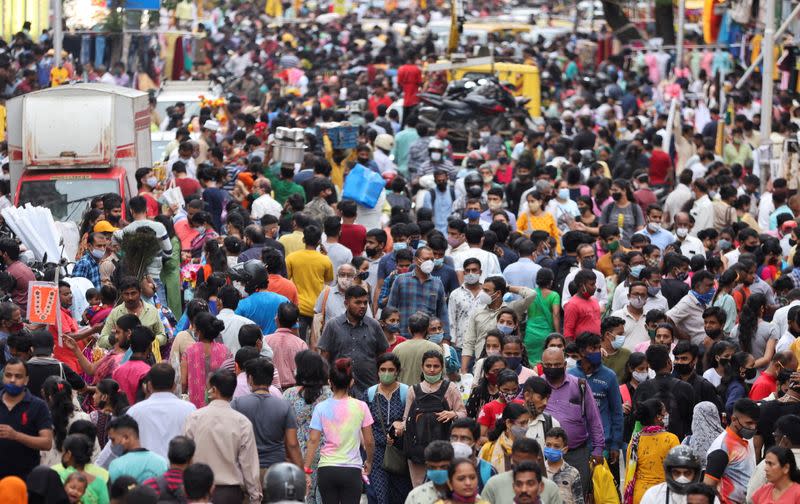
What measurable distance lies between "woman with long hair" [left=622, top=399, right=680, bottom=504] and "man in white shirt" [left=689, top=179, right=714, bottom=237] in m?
7.59

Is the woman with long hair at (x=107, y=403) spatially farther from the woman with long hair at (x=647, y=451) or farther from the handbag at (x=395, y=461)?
the woman with long hair at (x=647, y=451)

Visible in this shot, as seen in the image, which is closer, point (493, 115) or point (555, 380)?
point (555, 380)

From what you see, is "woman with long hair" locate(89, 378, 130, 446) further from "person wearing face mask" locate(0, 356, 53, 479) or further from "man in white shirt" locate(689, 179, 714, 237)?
"man in white shirt" locate(689, 179, 714, 237)

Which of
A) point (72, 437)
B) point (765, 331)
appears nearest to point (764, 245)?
point (765, 331)

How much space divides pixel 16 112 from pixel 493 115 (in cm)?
955

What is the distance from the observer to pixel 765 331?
13078 mm

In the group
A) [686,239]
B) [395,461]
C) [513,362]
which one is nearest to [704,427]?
[513,362]

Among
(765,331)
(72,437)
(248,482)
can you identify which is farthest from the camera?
(765,331)

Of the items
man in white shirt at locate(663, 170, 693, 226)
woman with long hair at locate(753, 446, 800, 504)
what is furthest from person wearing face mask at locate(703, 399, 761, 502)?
man in white shirt at locate(663, 170, 693, 226)

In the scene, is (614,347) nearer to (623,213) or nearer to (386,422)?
(386,422)

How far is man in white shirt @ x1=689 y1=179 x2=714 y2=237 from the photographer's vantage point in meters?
18.0

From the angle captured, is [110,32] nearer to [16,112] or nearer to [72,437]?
[16,112]

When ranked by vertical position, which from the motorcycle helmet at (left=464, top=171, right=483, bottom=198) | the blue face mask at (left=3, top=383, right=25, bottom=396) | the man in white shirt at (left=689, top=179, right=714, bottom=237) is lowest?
the man in white shirt at (left=689, top=179, right=714, bottom=237)

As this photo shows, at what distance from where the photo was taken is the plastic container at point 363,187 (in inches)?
677
